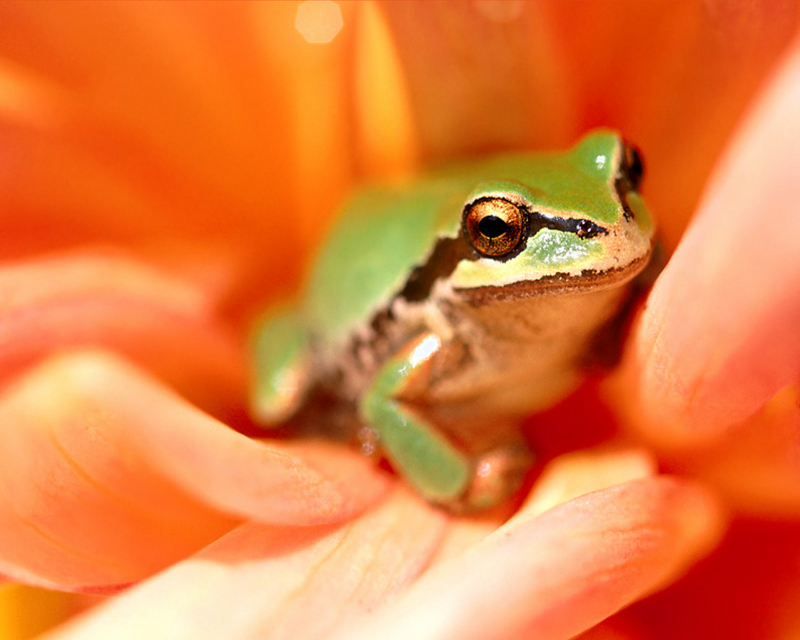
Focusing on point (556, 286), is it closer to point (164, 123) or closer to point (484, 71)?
point (484, 71)

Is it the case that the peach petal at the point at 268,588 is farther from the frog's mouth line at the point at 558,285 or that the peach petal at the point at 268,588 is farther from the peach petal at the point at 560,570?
the frog's mouth line at the point at 558,285

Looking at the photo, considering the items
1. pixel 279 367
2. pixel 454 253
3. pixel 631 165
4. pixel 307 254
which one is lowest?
pixel 279 367

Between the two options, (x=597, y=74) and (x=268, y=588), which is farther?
(x=597, y=74)

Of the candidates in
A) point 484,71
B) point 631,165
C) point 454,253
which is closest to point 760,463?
point 631,165

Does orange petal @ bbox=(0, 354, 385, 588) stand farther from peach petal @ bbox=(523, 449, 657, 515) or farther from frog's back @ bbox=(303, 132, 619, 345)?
frog's back @ bbox=(303, 132, 619, 345)

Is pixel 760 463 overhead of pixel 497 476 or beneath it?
overhead

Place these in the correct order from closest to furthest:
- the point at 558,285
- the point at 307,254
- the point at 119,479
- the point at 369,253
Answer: the point at 119,479, the point at 558,285, the point at 369,253, the point at 307,254

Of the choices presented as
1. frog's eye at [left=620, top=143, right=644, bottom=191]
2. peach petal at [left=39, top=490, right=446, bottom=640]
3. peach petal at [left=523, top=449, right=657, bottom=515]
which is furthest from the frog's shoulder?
peach petal at [left=39, top=490, right=446, bottom=640]

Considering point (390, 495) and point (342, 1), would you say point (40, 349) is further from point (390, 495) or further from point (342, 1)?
point (342, 1)
